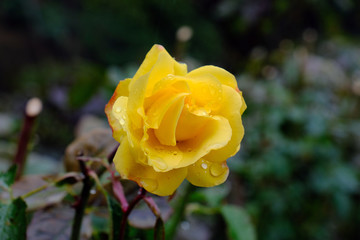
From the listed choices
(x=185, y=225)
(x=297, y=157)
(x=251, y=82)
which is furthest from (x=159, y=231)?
(x=251, y=82)

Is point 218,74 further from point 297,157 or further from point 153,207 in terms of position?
point 297,157

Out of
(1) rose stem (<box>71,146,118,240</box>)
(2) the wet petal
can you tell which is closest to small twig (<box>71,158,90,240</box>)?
(1) rose stem (<box>71,146,118,240</box>)

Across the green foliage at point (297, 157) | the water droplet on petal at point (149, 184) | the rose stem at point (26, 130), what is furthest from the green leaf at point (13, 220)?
the green foliage at point (297, 157)

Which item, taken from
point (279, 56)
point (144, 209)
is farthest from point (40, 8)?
point (144, 209)

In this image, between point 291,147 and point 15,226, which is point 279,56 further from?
point 15,226

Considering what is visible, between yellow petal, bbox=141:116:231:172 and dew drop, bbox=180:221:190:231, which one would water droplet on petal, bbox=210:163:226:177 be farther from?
dew drop, bbox=180:221:190:231

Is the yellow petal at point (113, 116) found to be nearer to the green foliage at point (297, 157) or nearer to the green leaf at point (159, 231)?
the green leaf at point (159, 231)
